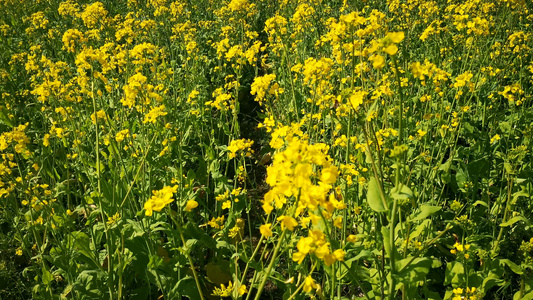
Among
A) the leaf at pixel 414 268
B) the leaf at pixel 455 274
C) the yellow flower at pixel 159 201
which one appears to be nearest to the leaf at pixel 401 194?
the leaf at pixel 414 268

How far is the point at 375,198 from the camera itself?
1.64m

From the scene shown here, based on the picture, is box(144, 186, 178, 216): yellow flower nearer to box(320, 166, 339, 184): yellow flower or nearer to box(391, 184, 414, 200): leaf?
box(320, 166, 339, 184): yellow flower

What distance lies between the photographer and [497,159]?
3.52 metres

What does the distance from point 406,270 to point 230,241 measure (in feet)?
4.79

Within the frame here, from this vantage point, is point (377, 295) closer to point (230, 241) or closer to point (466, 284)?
point (466, 284)

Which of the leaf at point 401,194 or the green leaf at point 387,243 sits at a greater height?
the leaf at point 401,194

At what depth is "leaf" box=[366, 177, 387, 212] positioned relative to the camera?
5.22 feet

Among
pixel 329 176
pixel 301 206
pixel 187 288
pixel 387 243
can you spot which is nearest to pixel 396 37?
pixel 329 176

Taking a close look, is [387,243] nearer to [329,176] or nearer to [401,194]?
[401,194]

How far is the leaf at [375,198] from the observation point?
62.7 inches

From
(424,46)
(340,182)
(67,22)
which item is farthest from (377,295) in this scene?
(67,22)

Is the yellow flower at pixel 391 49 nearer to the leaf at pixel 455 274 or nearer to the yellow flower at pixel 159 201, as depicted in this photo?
the yellow flower at pixel 159 201

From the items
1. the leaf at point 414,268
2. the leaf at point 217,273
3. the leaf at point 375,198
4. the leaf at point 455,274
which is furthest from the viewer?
the leaf at point 217,273

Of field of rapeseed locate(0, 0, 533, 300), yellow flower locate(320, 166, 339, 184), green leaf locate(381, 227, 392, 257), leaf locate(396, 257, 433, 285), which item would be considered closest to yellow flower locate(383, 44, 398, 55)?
field of rapeseed locate(0, 0, 533, 300)
